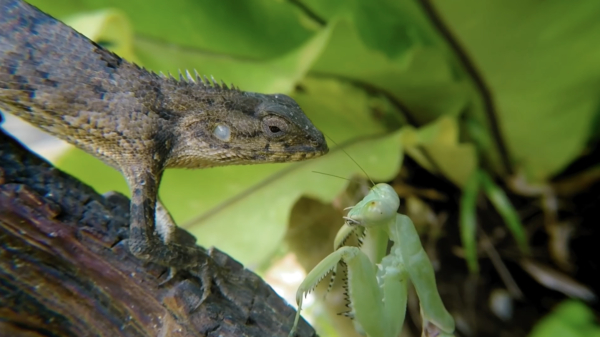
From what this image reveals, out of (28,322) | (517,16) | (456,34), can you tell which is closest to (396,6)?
(456,34)

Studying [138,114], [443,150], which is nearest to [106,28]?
[138,114]

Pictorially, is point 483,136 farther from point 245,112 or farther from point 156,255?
point 156,255

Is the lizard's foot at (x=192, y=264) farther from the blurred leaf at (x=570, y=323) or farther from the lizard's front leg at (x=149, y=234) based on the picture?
the blurred leaf at (x=570, y=323)

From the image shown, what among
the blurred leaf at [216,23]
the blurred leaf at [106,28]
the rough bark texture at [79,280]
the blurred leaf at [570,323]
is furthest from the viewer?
the blurred leaf at [216,23]

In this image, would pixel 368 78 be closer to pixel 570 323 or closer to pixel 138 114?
pixel 138 114

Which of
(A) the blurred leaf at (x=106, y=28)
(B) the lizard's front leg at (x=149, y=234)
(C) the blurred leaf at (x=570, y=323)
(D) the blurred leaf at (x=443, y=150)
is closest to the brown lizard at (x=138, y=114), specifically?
(B) the lizard's front leg at (x=149, y=234)

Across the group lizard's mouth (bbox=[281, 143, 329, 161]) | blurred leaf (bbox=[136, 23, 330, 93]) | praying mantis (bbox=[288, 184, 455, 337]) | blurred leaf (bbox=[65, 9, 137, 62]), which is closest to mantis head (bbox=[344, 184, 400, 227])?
praying mantis (bbox=[288, 184, 455, 337])
